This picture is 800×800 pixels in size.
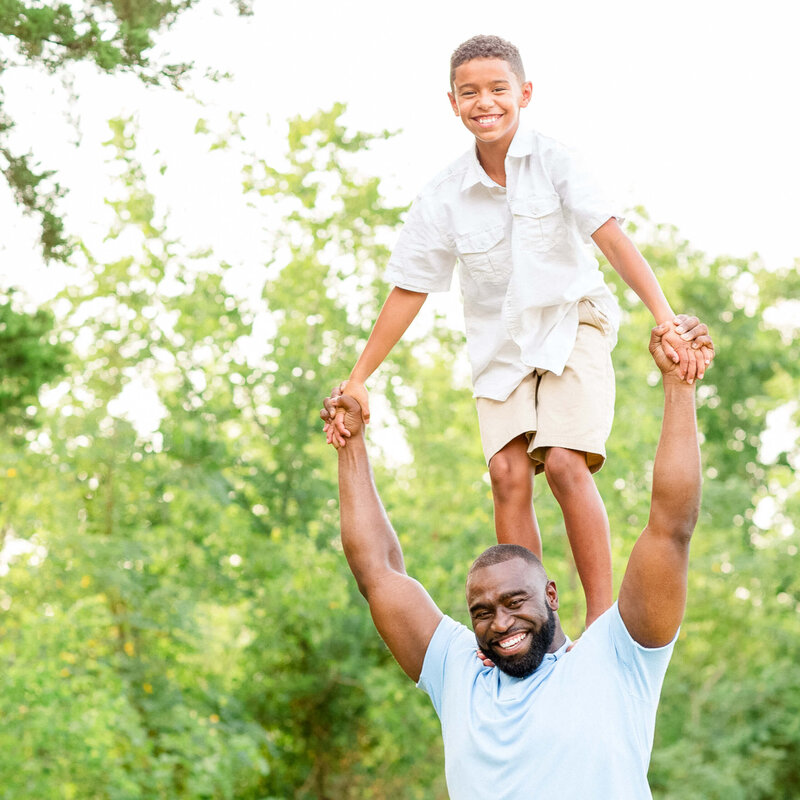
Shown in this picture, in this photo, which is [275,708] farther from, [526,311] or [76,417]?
[526,311]

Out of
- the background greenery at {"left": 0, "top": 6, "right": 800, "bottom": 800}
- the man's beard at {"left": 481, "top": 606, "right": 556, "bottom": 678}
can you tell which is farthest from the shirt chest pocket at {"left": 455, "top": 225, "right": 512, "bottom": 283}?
the background greenery at {"left": 0, "top": 6, "right": 800, "bottom": 800}

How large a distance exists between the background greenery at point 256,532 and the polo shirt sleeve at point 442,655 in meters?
7.60

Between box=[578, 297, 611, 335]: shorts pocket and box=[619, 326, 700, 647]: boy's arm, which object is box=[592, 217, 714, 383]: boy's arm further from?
box=[578, 297, 611, 335]: shorts pocket

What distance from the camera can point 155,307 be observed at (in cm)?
1401

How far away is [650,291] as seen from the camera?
2818 mm

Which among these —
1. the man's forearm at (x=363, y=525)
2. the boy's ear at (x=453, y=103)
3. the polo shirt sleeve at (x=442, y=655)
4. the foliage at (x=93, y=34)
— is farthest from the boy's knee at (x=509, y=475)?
the foliage at (x=93, y=34)

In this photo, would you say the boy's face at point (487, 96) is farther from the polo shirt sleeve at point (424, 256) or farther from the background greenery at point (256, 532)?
the background greenery at point (256, 532)

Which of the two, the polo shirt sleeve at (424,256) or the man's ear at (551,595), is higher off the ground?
the polo shirt sleeve at (424,256)

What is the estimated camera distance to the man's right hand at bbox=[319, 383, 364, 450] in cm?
329

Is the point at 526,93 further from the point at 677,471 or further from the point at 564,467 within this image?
the point at 677,471

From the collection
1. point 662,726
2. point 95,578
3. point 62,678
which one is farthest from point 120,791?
point 662,726

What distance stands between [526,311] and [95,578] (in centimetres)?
962

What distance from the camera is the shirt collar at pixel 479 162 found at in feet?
10.5

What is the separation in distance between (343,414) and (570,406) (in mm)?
613
